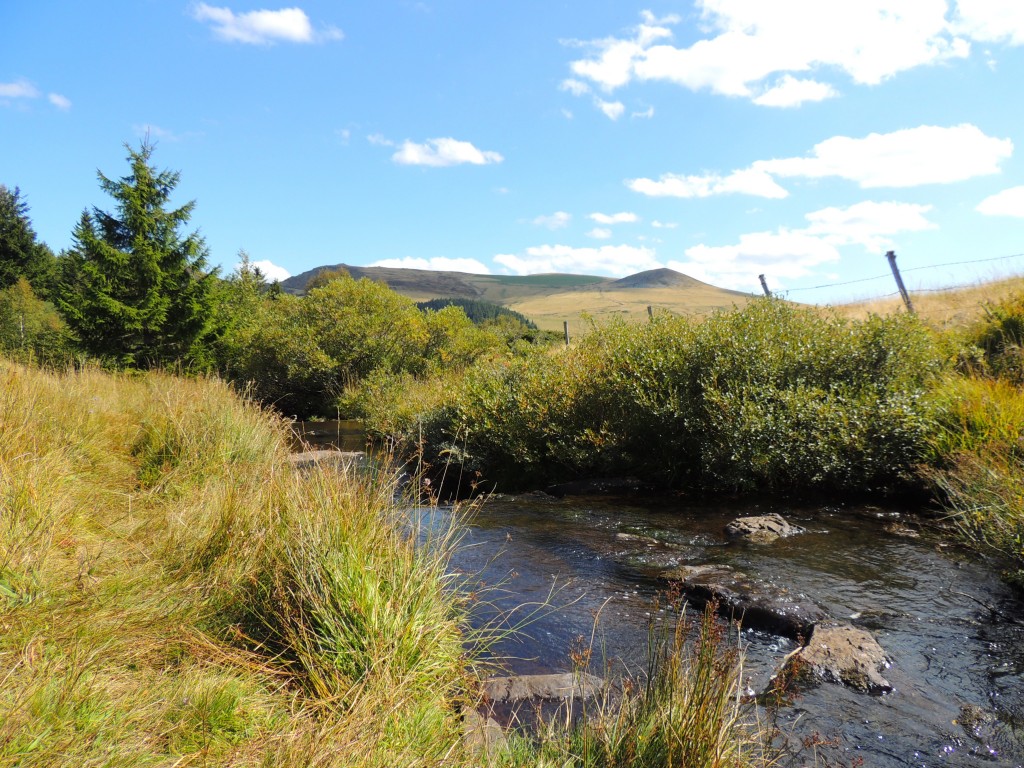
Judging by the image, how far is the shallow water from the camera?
164 inches

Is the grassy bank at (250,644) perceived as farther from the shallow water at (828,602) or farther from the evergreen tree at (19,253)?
the evergreen tree at (19,253)

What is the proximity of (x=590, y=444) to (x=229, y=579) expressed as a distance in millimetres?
8420

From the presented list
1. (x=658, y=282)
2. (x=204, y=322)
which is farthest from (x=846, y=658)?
(x=658, y=282)

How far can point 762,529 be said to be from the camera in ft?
27.3

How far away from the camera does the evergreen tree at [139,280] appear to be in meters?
25.8

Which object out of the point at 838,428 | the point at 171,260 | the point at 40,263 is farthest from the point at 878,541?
the point at 40,263

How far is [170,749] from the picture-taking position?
101 inches

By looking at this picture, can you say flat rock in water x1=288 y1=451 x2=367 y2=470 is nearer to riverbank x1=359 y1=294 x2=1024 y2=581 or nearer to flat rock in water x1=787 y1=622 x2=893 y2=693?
riverbank x1=359 y1=294 x2=1024 y2=581

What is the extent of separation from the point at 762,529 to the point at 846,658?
3511 mm

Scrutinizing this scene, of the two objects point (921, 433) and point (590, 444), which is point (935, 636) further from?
point (590, 444)

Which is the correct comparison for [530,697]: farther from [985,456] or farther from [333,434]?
[333,434]

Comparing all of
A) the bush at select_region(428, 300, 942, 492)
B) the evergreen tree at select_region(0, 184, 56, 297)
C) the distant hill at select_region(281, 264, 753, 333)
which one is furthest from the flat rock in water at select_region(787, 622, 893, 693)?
the distant hill at select_region(281, 264, 753, 333)

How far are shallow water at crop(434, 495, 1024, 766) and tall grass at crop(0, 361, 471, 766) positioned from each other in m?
1.24

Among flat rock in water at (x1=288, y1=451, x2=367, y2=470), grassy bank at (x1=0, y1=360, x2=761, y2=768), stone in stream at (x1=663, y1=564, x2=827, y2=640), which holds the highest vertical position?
flat rock in water at (x1=288, y1=451, x2=367, y2=470)
